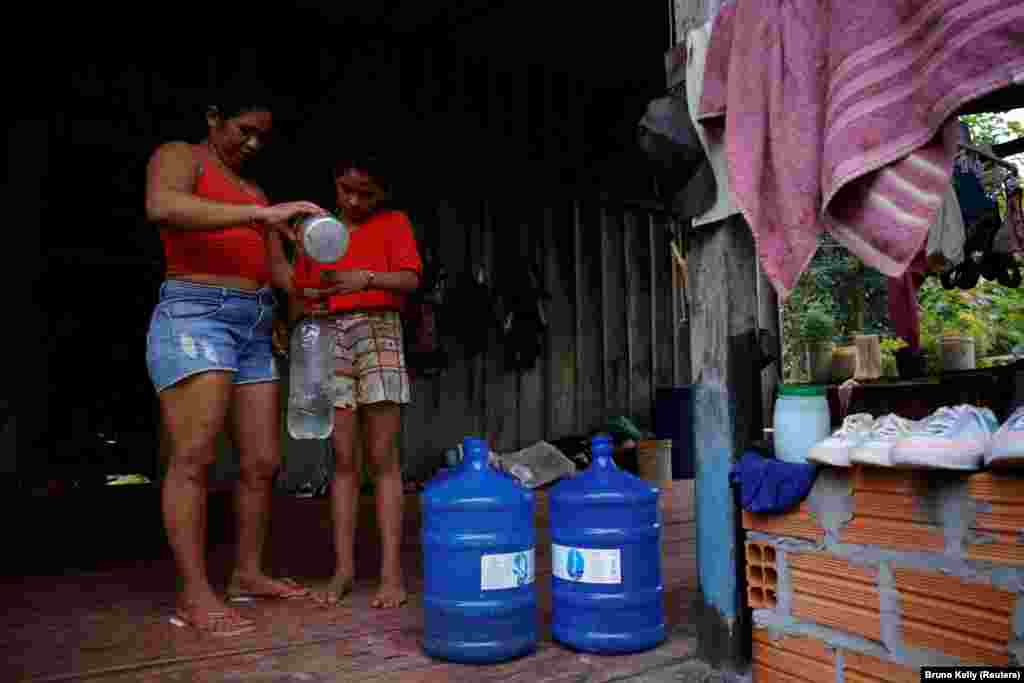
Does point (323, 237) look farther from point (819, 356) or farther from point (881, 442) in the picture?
point (819, 356)

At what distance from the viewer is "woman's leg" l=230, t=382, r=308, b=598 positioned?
3180mm

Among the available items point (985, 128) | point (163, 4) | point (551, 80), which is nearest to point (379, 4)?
point (163, 4)

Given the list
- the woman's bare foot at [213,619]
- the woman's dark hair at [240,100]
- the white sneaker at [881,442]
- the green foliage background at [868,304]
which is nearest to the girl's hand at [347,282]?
the woman's dark hair at [240,100]

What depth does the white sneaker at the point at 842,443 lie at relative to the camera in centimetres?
199

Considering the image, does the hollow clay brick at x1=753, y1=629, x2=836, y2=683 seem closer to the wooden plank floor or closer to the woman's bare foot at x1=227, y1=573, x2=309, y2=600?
the wooden plank floor

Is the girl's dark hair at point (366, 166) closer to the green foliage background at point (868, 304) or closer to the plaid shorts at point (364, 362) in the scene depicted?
the plaid shorts at point (364, 362)

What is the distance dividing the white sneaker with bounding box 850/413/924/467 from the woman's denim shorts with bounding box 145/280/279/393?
221 cm

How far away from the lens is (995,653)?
1667 mm

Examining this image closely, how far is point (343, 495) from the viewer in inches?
127

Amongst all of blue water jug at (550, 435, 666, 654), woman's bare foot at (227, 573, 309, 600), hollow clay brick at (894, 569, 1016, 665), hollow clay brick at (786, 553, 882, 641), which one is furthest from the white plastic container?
woman's bare foot at (227, 573, 309, 600)

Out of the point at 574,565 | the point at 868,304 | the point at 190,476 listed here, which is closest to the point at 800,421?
the point at 574,565

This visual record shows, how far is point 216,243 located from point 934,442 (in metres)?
2.51

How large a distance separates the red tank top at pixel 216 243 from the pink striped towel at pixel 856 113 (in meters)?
1.88

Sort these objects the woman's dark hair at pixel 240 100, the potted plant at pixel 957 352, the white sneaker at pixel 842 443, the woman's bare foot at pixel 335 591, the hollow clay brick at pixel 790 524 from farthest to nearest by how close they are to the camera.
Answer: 1. the potted plant at pixel 957 352
2. the woman's bare foot at pixel 335 591
3. the woman's dark hair at pixel 240 100
4. the hollow clay brick at pixel 790 524
5. the white sneaker at pixel 842 443
